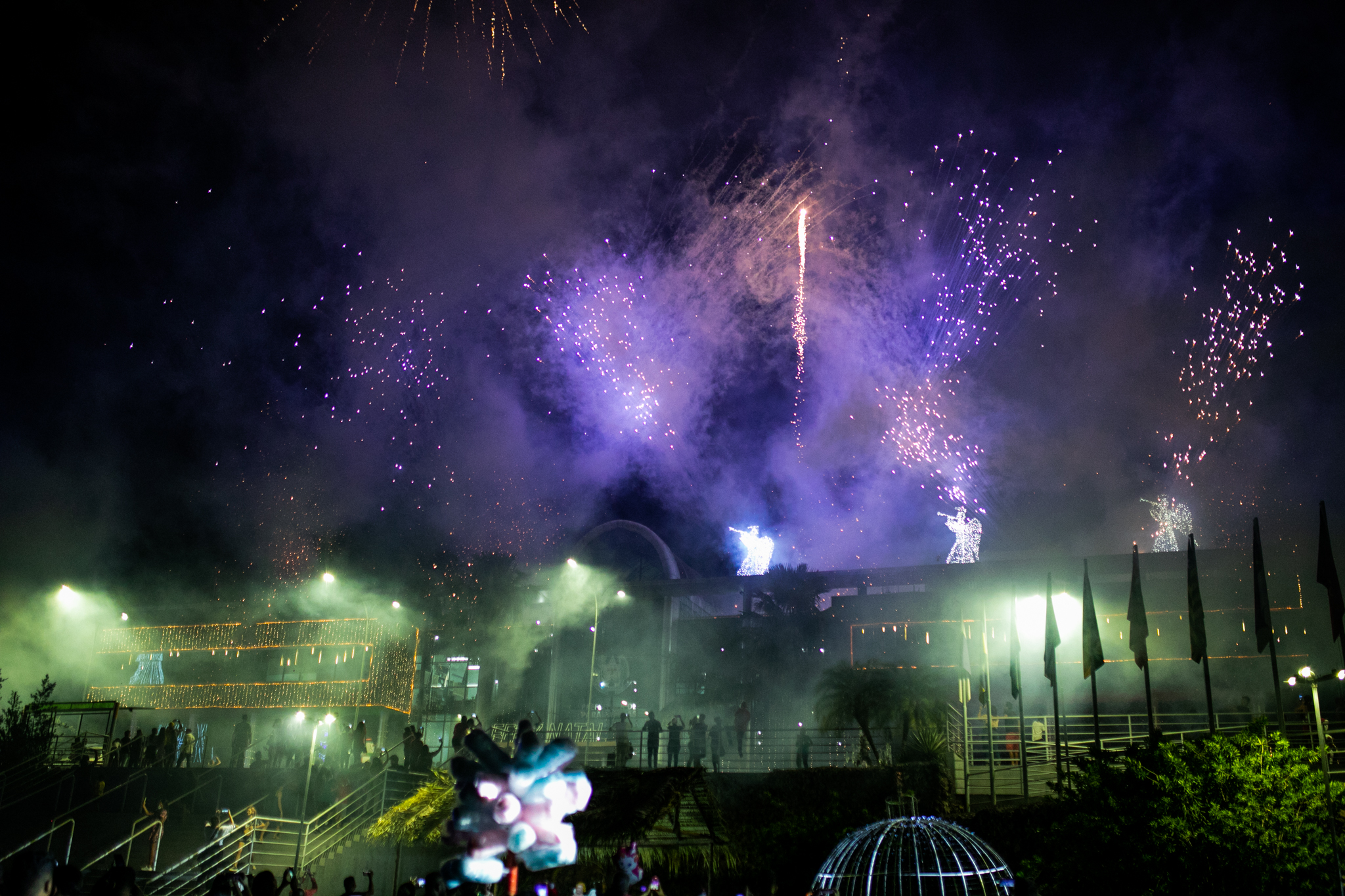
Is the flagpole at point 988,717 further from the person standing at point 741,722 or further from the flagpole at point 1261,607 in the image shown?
the person standing at point 741,722

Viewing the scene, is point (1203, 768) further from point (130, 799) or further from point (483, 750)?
point (130, 799)

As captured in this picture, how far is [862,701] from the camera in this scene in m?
20.0

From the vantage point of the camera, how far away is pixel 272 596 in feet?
115

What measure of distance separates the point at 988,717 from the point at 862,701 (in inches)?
151

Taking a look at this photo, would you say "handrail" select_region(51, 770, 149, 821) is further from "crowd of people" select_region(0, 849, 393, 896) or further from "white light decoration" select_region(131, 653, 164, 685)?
"white light decoration" select_region(131, 653, 164, 685)

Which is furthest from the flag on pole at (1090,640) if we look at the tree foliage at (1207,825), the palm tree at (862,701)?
the tree foliage at (1207,825)

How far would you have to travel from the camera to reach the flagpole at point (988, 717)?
1656cm

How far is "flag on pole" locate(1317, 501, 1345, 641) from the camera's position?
47.2 feet

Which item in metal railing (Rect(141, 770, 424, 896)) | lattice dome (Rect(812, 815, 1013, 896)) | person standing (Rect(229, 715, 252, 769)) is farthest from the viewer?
person standing (Rect(229, 715, 252, 769))

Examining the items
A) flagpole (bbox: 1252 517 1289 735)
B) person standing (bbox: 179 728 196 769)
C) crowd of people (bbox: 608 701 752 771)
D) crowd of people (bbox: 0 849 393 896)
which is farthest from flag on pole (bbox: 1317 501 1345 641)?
person standing (bbox: 179 728 196 769)

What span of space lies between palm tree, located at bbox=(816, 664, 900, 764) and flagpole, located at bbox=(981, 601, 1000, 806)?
2.12 m

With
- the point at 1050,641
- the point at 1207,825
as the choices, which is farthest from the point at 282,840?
the point at 1050,641

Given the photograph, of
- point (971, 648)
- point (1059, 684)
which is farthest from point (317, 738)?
point (1059, 684)

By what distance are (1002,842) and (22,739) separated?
26100 millimetres
